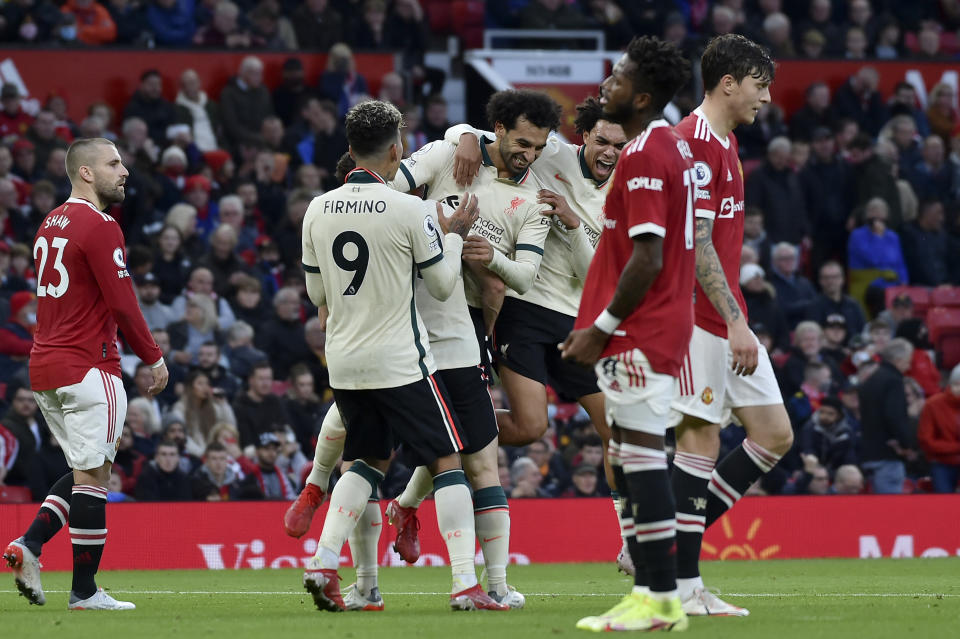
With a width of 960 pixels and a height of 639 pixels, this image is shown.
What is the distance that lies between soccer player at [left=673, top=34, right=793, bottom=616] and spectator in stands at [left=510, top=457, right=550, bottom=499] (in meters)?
6.38

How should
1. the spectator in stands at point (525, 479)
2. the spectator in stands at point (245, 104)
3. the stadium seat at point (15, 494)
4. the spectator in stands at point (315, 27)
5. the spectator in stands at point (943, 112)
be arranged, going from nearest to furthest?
the stadium seat at point (15, 494), the spectator in stands at point (525, 479), the spectator in stands at point (245, 104), the spectator in stands at point (315, 27), the spectator in stands at point (943, 112)

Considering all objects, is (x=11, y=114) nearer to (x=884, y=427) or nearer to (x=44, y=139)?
(x=44, y=139)

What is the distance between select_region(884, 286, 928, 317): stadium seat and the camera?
58.4 ft

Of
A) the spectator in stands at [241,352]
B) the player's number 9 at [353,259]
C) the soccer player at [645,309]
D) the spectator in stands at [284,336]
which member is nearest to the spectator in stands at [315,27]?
the spectator in stands at [284,336]

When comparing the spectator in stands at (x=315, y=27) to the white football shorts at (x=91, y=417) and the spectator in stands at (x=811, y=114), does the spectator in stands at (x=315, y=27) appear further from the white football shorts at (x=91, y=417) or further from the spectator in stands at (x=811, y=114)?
the white football shorts at (x=91, y=417)

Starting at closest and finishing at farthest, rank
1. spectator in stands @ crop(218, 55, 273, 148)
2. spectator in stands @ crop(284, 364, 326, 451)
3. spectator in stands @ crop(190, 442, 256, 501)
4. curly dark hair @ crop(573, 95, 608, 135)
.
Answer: curly dark hair @ crop(573, 95, 608, 135), spectator in stands @ crop(190, 442, 256, 501), spectator in stands @ crop(284, 364, 326, 451), spectator in stands @ crop(218, 55, 273, 148)

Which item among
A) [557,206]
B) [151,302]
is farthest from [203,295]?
[557,206]

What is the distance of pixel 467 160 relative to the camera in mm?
8508

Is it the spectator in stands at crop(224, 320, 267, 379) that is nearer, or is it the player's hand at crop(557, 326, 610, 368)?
the player's hand at crop(557, 326, 610, 368)

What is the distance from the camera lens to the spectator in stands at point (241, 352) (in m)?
14.8

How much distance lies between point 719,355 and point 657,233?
116cm

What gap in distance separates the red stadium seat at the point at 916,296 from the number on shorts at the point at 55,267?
1179 centimetres

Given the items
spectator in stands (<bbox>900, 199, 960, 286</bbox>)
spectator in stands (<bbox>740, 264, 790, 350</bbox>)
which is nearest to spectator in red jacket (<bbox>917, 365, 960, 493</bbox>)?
spectator in stands (<bbox>740, 264, 790, 350</bbox>)

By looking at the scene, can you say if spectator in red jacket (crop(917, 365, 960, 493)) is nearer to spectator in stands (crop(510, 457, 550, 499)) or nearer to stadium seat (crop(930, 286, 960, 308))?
stadium seat (crop(930, 286, 960, 308))
